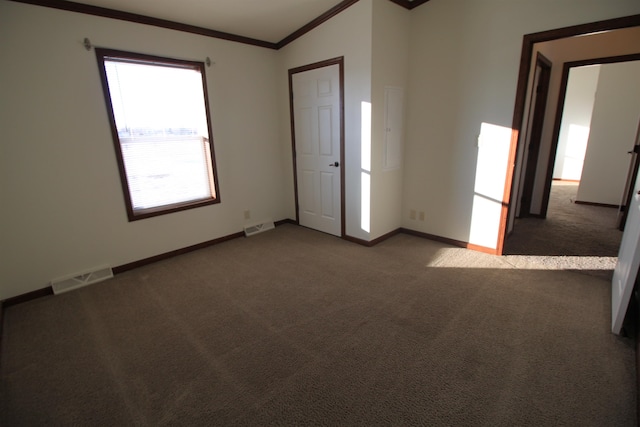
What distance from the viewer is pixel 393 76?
348 centimetres

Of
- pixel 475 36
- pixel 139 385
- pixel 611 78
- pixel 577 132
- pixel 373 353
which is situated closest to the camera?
pixel 139 385

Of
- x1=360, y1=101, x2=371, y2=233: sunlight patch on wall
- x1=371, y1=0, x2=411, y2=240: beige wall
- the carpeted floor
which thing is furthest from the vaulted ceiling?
the carpeted floor

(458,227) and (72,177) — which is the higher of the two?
(72,177)

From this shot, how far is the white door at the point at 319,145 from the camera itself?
3.71 metres

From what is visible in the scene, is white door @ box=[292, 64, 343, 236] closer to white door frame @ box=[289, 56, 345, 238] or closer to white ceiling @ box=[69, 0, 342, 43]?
white door frame @ box=[289, 56, 345, 238]

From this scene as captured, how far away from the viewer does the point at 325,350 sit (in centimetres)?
201

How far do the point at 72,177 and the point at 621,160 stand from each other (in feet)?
24.5

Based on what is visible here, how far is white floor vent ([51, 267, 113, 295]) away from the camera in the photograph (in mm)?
2848

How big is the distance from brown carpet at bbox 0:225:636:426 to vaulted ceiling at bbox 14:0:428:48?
8.37 feet

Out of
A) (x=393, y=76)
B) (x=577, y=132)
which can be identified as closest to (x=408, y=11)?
(x=393, y=76)

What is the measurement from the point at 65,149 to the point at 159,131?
0.86m

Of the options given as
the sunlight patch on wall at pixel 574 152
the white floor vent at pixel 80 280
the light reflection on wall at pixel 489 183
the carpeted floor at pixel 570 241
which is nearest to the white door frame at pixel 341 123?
the light reflection on wall at pixel 489 183

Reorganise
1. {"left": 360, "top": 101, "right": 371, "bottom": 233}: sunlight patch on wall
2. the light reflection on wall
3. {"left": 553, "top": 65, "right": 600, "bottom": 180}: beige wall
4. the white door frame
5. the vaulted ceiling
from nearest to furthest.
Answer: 1. the vaulted ceiling
2. the light reflection on wall
3. {"left": 360, "top": 101, "right": 371, "bottom": 233}: sunlight patch on wall
4. the white door frame
5. {"left": 553, "top": 65, "right": 600, "bottom": 180}: beige wall

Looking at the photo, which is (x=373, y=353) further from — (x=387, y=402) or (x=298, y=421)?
(x=298, y=421)
